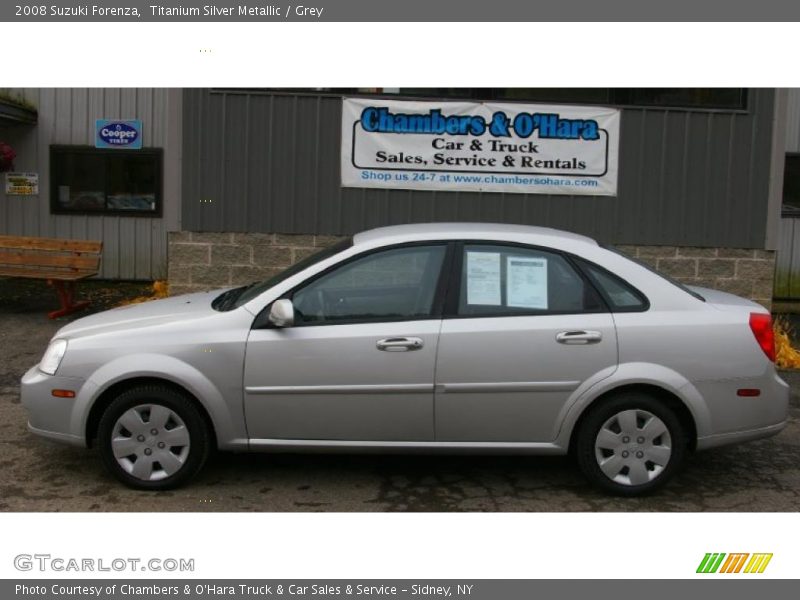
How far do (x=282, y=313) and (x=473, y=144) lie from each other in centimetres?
537

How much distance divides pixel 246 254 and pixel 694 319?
230 inches

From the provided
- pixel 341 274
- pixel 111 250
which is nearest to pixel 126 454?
pixel 341 274

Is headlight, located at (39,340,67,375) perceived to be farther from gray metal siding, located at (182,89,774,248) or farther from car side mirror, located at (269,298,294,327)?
gray metal siding, located at (182,89,774,248)

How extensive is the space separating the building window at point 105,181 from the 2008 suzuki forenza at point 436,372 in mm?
8966

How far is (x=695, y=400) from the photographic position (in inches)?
192

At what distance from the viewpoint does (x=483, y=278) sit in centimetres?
500

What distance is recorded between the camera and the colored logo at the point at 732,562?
4.30 meters

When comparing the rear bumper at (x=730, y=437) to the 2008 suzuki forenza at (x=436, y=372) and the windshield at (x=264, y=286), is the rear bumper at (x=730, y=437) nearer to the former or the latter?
the 2008 suzuki forenza at (x=436, y=372)

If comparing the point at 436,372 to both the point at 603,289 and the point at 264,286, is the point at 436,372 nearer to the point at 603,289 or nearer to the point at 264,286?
the point at 603,289

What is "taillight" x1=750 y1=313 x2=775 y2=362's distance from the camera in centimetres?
496

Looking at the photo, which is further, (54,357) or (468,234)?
(468,234)

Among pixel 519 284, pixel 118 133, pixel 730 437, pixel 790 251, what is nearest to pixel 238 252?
pixel 118 133

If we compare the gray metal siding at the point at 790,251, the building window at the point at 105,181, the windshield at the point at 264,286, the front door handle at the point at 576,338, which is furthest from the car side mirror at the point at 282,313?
the gray metal siding at the point at 790,251

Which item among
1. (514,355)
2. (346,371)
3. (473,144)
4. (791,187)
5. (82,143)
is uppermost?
(82,143)
